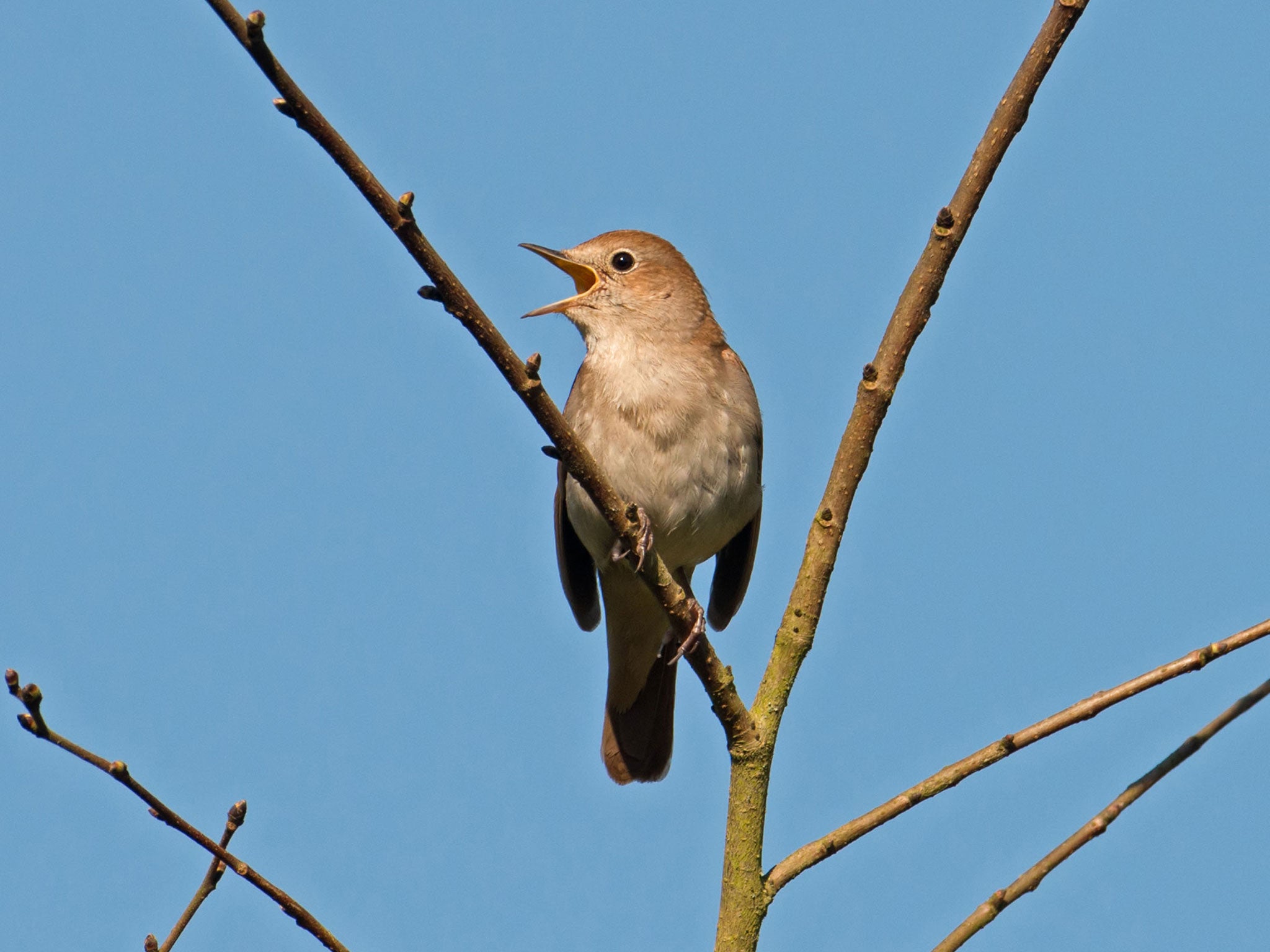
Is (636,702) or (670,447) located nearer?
(670,447)

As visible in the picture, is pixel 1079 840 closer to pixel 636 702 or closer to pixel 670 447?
pixel 670 447

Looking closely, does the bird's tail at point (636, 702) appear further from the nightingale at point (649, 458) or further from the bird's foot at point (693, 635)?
the bird's foot at point (693, 635)

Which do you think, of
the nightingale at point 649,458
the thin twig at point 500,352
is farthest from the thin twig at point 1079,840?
the nightingale at point 649,458

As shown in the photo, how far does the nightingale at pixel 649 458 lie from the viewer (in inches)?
241

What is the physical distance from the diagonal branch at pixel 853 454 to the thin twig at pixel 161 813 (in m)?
1.45

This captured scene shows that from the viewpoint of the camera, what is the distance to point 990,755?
3523 millimetres

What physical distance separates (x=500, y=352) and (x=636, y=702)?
13.1 feet

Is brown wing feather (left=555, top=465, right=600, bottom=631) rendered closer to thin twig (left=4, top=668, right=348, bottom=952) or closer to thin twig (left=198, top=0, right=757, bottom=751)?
thin twig (left=198, top=0, right=757, bottom=751)

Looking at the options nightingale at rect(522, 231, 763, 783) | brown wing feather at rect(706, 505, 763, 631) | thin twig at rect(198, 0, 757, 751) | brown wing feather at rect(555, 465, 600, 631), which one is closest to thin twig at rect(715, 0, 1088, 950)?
thin twig at rect(198, 0, 757, 751)

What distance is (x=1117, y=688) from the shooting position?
3.36 metres

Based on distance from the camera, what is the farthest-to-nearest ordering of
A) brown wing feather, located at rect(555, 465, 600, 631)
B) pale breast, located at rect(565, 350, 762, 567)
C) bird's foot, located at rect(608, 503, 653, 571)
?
brown wing feather, located at rect(555, 465, 600, 631)
pale breast, located at rect(565, 350, 762, 567)
bird's foot, located at rect(608, 503, 653, 571)

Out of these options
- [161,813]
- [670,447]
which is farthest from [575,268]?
[161,813]

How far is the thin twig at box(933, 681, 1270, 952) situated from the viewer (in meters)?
3.20

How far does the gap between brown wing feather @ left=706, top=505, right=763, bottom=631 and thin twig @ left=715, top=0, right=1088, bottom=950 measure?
276cm
